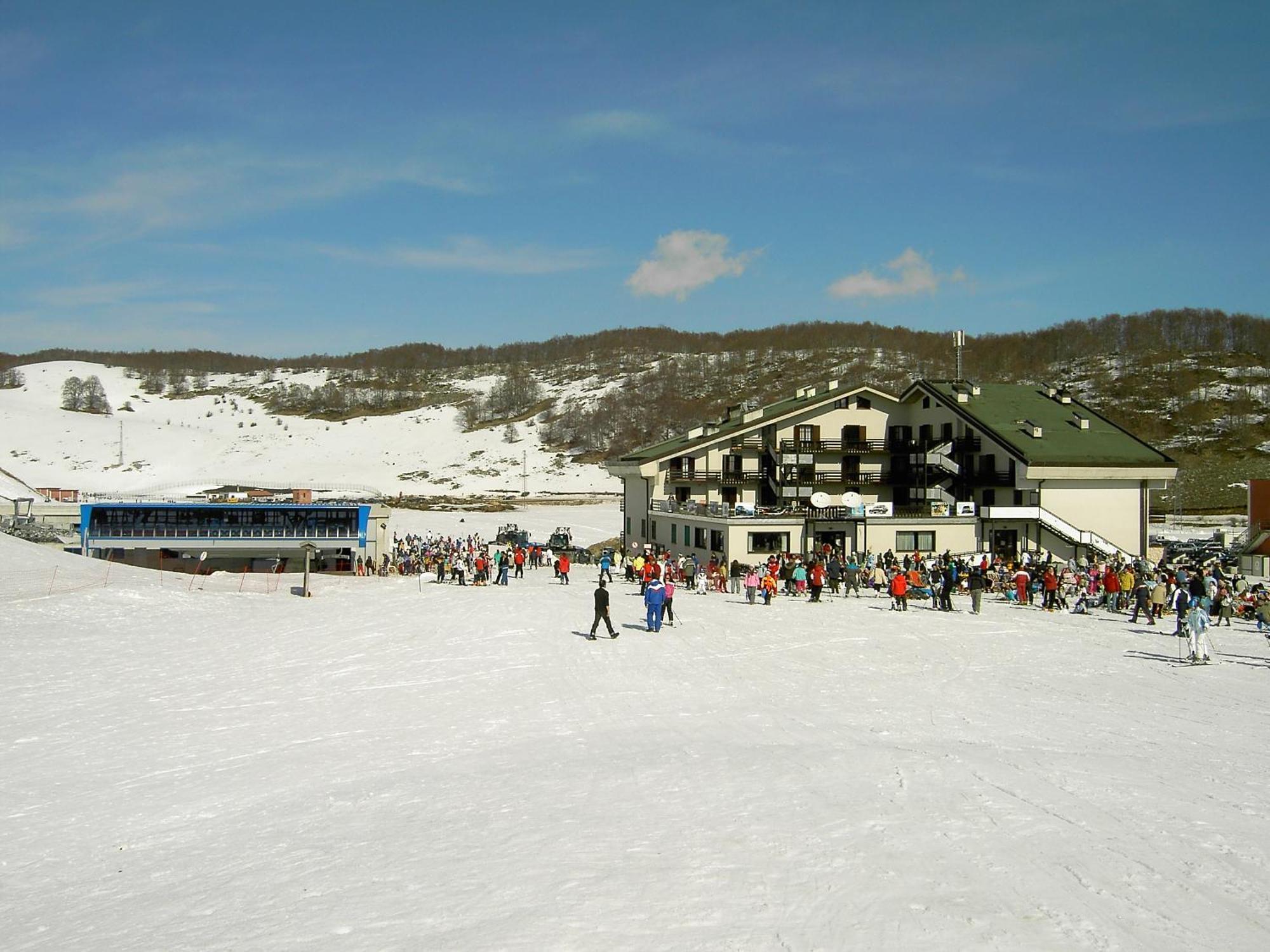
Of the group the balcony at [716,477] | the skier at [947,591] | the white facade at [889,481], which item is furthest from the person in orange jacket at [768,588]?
the balcony at [716,477]

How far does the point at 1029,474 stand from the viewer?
131ft

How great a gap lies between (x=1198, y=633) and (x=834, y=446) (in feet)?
88.2

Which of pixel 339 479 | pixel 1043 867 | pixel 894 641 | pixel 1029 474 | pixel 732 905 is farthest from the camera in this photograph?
pixel 339 479

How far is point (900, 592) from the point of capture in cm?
2473

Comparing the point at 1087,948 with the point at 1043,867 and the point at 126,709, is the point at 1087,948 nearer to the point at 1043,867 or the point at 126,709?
the point at 1043,867

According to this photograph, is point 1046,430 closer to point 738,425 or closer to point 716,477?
point 738,425

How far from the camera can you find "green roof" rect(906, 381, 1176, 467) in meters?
41.3

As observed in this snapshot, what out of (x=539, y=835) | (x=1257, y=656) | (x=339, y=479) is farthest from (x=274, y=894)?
(x=339, y=479)

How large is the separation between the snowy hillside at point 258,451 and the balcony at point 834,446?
45.2 m

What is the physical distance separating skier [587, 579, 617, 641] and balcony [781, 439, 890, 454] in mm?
24260

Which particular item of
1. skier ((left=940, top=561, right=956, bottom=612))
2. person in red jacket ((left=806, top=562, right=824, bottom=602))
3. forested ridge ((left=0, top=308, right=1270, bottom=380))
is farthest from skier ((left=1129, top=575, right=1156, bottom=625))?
forested ridge ((left=0, top=308, right=1270, bottom=380))

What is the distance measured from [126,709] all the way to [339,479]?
93653 millimetres

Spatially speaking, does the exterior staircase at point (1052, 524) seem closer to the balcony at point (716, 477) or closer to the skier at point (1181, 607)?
the balcony at point (716, 477)

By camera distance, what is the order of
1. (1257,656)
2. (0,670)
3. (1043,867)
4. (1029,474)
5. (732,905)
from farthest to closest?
(1029,474)
(1257,656)
(0,670)
(1043,867)
(732,905)
